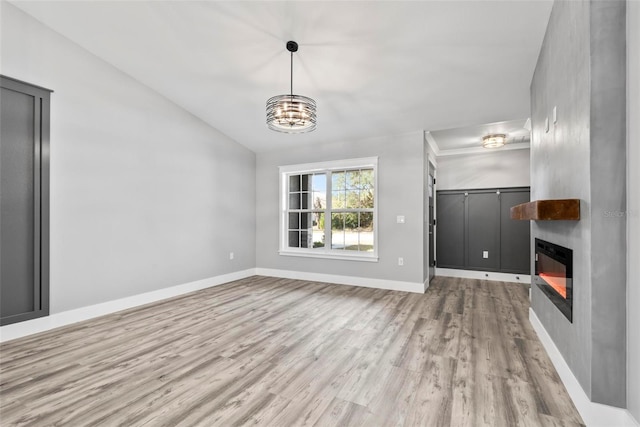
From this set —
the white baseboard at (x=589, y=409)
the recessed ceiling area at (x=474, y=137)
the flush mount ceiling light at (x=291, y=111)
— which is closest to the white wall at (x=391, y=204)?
the recessed ceiling area at (x=474, y=137)

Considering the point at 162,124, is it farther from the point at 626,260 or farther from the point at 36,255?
the point at 626,260

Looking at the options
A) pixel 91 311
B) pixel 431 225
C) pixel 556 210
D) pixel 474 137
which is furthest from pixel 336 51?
pixel 91 311

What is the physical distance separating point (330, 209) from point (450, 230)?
2622 mm

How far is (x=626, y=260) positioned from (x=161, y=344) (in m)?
3.49

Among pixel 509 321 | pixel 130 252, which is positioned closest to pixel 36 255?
pixel 130 252

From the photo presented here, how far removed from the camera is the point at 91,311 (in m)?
3.54

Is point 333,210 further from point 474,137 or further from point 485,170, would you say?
point 485,170

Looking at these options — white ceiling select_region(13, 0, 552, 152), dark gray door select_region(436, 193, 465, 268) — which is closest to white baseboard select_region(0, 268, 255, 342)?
white ceiling select_region(13, 0, 552, 152)

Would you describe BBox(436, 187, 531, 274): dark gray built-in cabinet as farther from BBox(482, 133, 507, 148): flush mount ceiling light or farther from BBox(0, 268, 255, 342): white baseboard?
BBox(0, 268, 255, 342): white baseboard

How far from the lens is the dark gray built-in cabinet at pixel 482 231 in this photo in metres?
5.55

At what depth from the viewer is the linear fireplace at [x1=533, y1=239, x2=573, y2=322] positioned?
1.98 m

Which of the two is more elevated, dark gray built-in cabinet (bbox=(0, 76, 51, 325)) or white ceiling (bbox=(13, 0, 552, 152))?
white ceiling (bbox=(13, 0, 552, 152))
